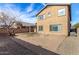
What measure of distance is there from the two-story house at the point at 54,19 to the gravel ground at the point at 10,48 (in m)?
0.28

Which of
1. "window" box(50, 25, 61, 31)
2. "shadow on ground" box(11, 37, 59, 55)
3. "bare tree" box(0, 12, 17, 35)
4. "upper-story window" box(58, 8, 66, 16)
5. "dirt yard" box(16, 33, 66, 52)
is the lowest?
"shadow on ground" box(11, 37, 59, 55)

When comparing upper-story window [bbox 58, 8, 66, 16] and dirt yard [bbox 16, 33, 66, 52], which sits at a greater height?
upper-story window [bbox 58, 8, 66, 16]

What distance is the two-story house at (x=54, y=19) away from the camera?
2564mm

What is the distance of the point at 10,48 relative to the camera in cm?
257

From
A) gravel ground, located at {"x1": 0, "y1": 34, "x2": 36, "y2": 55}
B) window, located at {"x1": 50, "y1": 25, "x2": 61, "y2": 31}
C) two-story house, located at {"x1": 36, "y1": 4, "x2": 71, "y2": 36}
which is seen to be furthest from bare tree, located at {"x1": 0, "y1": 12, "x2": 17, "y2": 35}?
window, located at {"x1": 50, "y1": 25, "x2": 61, "y2": 31}

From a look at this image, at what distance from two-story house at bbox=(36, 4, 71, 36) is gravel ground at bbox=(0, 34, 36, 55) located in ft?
0.91

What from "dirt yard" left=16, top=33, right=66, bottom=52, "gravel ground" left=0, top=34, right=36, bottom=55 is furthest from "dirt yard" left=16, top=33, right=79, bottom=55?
"gravel ground" left=0, top=34, right=36, bottom=55

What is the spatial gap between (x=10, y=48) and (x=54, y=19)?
0.60 m

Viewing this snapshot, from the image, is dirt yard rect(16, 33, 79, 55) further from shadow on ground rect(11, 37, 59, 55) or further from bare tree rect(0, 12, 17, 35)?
bare tree rect(0, 12, 17, 35)

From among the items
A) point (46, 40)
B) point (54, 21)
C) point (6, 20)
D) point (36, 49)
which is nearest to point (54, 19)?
point (54, 21)

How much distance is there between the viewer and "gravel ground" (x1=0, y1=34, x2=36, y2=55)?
2549 mm

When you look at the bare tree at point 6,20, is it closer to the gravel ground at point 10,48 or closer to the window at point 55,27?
the gravel ground at point 10,48

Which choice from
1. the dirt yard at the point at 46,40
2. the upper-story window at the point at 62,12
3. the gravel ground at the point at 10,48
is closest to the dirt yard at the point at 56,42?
the dirt yard at the point at 46,40

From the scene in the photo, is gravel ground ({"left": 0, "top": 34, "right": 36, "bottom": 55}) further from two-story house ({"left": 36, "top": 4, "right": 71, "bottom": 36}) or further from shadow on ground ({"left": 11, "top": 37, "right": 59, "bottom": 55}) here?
two-story house ({"left": 36, "top": 4, "right": 71, "bottom": 36})
